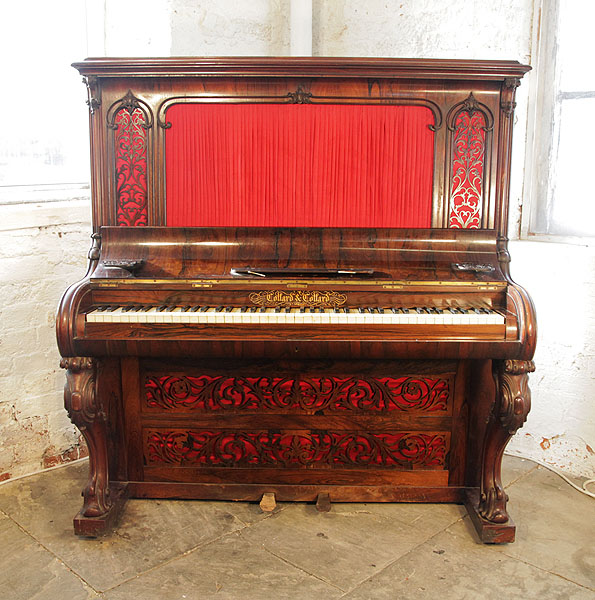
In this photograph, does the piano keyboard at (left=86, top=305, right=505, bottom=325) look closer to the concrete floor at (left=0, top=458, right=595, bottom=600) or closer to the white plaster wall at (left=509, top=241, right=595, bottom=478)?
the concrete floor at (left=0, top=458, right=595, bottom=600)

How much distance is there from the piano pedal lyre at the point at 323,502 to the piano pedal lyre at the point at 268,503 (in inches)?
7.3

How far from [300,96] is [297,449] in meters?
1.49

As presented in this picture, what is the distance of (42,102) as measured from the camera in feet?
11.0

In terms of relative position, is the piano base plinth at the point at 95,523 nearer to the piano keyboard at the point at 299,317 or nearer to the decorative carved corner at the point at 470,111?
the piano keyboard at the point at 299,317

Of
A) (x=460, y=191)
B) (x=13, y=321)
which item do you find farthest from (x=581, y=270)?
(x=13, y=321)

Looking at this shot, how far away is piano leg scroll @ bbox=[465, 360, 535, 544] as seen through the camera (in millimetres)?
2551

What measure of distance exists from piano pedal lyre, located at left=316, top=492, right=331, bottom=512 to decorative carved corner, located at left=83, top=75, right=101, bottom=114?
6.16 ft

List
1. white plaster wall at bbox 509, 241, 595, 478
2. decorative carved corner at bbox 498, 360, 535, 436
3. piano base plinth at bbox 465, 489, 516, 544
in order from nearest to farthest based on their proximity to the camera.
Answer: decorative carved corner at bbox 498, 360, 535, 436 → piano base plinth at bbox 465, 489, 516, 544 → white plaster wall at bbox 509, 241, 595, 478

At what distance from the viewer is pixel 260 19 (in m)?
3.85

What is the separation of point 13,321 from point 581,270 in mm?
2694

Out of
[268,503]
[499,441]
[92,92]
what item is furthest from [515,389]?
[92,92]

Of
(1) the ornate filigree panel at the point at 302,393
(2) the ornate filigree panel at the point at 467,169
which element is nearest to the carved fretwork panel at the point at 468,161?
(2) the ornate filigree panel at the point at 467,169

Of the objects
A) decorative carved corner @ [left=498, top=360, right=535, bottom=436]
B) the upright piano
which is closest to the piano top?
the upright piano

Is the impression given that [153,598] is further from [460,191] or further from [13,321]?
[460,191]
